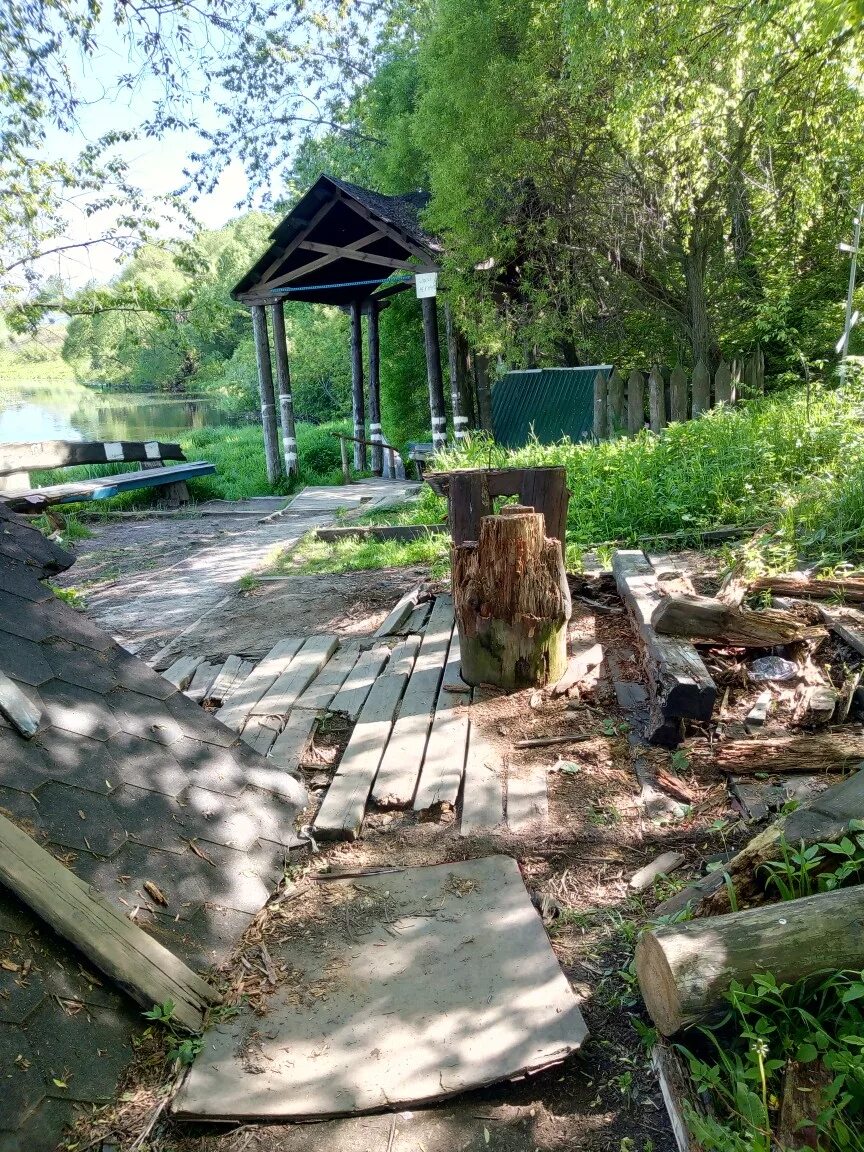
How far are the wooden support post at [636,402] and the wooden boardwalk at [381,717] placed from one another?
6351 millimetres

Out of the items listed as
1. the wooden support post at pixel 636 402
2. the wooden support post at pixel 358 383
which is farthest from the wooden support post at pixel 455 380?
the wooden support post at pixel 636 402

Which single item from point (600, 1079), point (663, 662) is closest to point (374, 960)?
point (600, 1079)

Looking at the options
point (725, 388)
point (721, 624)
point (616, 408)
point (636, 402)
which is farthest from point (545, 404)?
point (721, 624)

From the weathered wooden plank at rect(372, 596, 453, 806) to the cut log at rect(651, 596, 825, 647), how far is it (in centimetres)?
130

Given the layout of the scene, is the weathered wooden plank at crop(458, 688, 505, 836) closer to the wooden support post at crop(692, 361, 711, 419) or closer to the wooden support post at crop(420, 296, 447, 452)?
the wooden support post at crop(692, 361, 711, 419)

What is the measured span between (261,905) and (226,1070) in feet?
2.16

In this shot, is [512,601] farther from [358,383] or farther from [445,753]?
[358,383]

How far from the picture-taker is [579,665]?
461cm

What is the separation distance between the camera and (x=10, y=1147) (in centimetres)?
174

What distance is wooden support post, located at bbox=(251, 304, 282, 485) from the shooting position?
16.7m

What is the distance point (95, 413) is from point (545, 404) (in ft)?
157

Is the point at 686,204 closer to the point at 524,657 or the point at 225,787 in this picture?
the point at 524,657

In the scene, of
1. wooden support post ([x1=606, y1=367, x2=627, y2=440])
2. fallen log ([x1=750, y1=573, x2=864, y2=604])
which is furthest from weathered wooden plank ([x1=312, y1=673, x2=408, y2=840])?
wooden support post ([x1=606, y1=367, x2=627, y2=440])

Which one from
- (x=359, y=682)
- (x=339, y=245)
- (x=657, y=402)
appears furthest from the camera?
(x=339, y=245)
